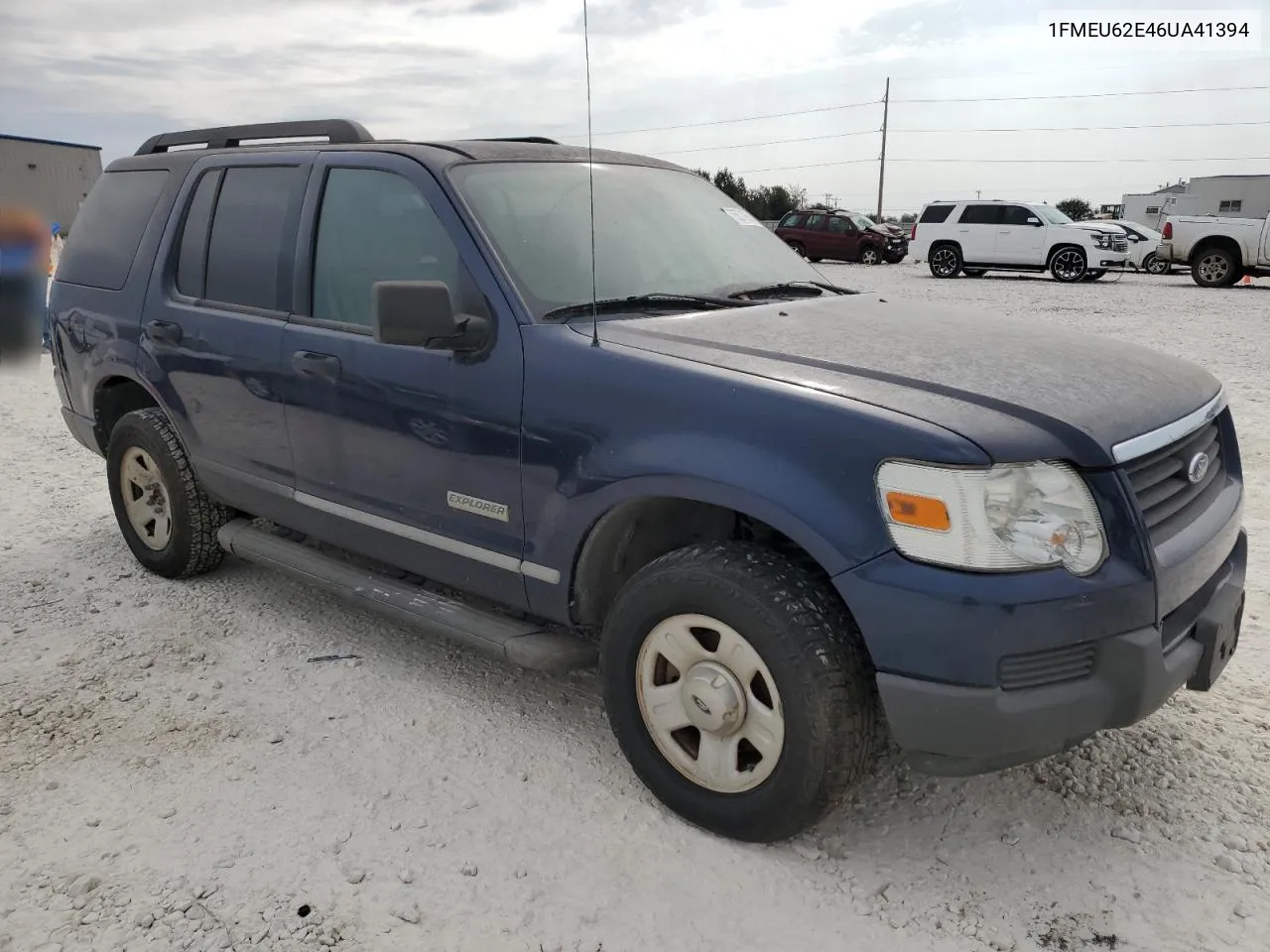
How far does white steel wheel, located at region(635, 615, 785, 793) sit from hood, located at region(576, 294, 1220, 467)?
27.3 inches

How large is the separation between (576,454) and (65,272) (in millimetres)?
3303

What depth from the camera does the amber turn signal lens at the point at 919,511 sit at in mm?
2229

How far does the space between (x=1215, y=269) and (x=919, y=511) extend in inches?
792

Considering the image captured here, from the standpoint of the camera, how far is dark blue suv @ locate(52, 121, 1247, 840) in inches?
88.9

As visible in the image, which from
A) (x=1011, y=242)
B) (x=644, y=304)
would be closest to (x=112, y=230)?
(x=644, y=304)

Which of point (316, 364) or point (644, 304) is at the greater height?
point (644, 304)

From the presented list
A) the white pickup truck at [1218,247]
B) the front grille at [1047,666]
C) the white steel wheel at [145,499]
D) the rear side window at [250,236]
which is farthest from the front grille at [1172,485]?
the white pickup truck at [1218,247]

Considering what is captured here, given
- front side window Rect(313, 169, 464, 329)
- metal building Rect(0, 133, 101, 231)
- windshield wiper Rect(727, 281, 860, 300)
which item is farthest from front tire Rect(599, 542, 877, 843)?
metal building Rect(0, 133, 101, 231)

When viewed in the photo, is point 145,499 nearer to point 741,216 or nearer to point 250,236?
point 250,236

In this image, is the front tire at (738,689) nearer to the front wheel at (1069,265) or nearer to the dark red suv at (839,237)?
the front wheel at (1069,265)

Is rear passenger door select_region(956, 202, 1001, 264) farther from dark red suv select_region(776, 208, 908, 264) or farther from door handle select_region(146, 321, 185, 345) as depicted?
door handle select_region(146, 321, 185, 345)

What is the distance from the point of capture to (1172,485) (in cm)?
257

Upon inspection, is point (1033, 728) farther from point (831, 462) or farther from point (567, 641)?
point (567, 641)

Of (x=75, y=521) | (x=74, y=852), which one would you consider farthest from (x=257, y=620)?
(x=75, y=521)
